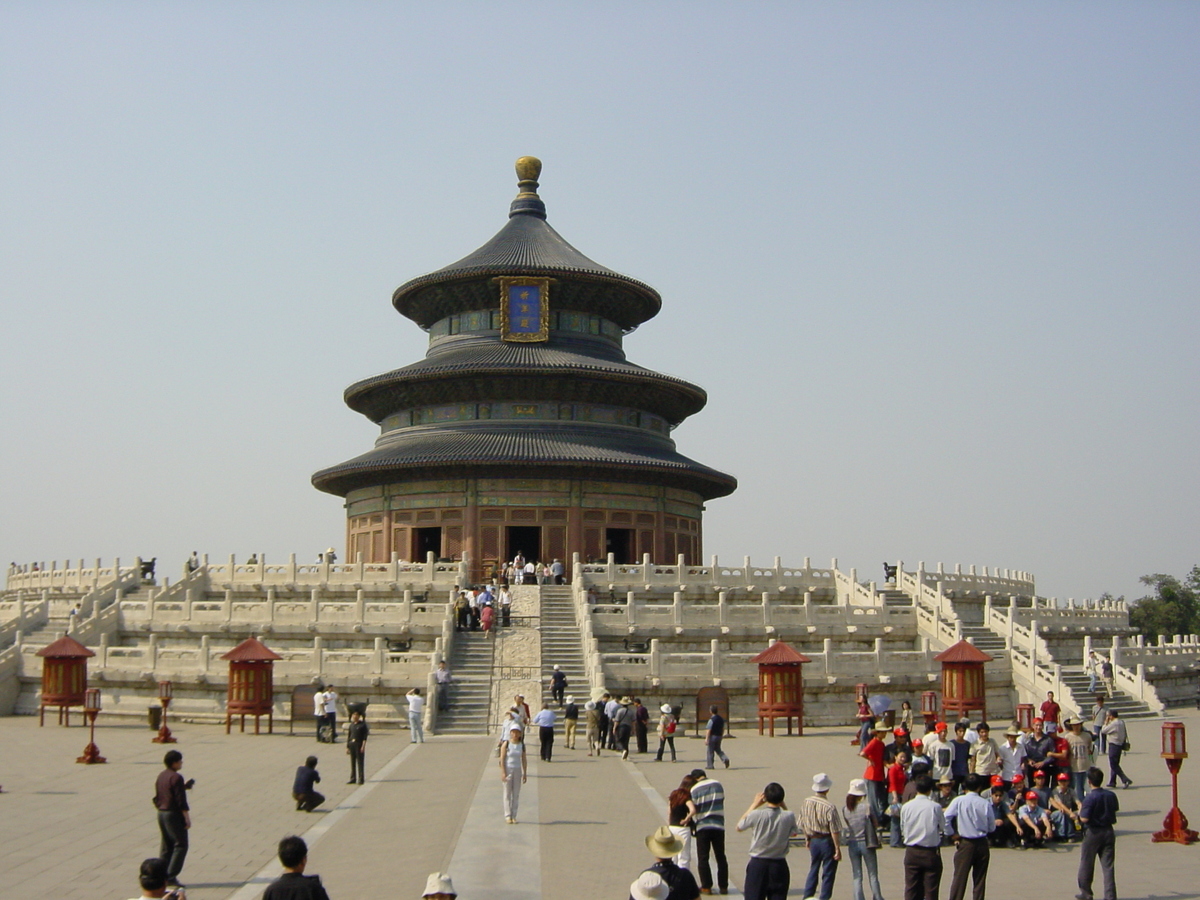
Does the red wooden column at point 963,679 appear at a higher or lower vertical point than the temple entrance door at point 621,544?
lower

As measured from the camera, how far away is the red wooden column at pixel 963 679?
33281 mm

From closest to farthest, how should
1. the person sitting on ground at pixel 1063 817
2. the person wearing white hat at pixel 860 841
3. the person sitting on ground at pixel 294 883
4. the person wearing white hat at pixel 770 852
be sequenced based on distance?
the person sitting on ground at pixel 294 883 < the person wearing white hat at pixel 770 852 < the person wearing white hat at pixel 860 841 < the person sitting on ground at pixel 1063 817

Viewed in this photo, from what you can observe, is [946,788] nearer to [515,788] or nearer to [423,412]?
[515,788]

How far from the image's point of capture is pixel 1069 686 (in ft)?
120

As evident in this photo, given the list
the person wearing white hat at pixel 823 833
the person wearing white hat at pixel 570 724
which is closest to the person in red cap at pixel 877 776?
the person wearing white hat at pixel 823 833

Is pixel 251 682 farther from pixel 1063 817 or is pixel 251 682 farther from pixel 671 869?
pixel 671 869

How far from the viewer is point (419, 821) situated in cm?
1939

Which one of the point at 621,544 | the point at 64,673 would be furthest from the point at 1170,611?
the point at 64,673

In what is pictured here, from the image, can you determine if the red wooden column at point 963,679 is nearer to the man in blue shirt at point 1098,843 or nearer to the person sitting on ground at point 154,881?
the man in blue shirt at point 1098,843

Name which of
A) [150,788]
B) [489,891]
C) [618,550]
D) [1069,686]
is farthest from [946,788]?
[618,550]

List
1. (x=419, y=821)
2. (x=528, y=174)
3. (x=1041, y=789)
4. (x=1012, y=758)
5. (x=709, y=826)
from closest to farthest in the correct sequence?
(x=709, y=826) → (x=1041, y=789) → (x=419, y=821) → (x=1012, y=758) → (x=528, y=174)

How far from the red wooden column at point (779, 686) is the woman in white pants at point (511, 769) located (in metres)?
14.2

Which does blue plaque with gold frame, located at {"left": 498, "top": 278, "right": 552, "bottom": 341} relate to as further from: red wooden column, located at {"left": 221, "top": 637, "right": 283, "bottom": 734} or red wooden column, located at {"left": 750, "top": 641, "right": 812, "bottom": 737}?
red wooden column, located at {"left": 750, "top": 641, "right": 812, "bottom": 737}

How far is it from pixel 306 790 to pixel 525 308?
124 feet
